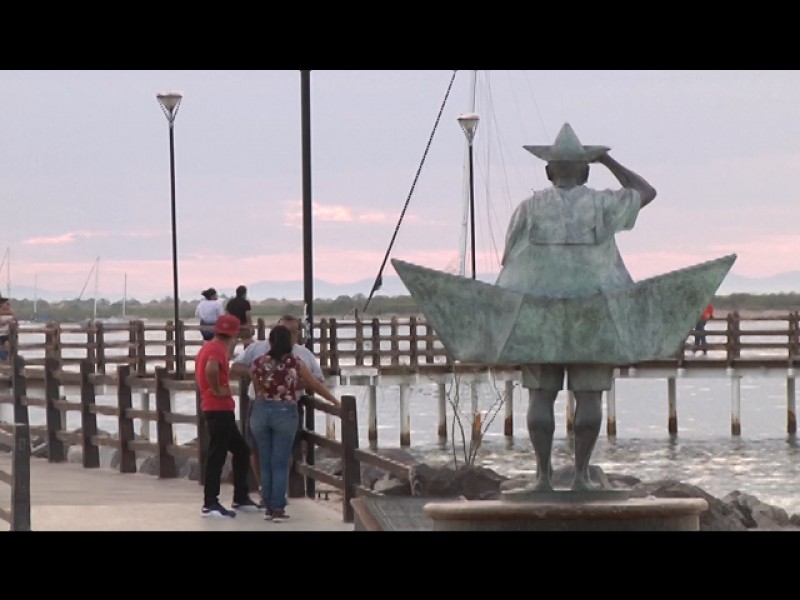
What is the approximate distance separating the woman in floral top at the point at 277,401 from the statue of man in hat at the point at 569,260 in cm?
366

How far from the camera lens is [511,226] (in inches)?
436

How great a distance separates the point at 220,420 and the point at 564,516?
4.62 m

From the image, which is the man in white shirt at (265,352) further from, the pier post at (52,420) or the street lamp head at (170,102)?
the street lamp head at (170,102)

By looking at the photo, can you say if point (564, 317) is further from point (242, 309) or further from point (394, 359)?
point (394, 359)

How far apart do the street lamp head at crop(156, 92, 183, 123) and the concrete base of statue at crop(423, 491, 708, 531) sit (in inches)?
962

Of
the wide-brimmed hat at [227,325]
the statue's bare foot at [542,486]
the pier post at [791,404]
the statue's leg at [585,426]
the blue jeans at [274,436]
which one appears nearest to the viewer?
the statue's leg at [585,426]

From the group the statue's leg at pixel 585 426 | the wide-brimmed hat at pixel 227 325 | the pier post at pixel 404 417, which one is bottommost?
the pier post at pixel 404 417

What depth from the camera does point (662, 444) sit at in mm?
51812

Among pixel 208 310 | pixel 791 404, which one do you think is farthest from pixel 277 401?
pixel 791 404

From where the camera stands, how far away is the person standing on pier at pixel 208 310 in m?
31.9

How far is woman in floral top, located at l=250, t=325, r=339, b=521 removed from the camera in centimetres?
1438

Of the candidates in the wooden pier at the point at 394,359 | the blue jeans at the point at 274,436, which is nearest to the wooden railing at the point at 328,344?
the wooden pier at the point at 394,359

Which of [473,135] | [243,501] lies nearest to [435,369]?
[473,135]

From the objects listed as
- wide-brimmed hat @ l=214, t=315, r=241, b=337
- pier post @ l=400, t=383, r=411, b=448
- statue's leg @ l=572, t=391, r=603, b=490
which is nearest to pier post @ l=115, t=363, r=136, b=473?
wide-brimmed hat @ l=214, t=315, r=241, b=337
